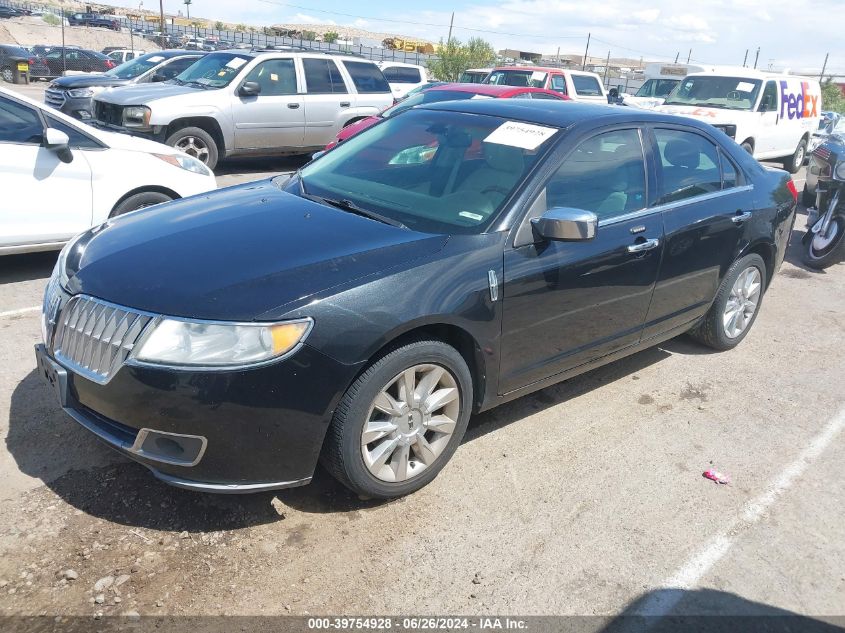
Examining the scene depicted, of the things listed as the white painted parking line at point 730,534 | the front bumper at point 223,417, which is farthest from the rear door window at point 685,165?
the front bumper at point 223,417

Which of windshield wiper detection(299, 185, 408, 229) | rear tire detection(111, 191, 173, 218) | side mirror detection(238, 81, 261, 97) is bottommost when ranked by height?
rear tire detection(111, 191, 173, 218)

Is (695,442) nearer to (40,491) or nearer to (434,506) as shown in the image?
(434,506)

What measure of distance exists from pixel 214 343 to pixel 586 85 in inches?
645

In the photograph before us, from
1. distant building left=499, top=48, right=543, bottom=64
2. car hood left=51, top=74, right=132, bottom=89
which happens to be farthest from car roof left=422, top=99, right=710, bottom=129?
distant building left=499, top=48, right=543, bottom=64

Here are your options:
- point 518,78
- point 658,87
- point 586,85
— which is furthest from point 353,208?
point 658,87

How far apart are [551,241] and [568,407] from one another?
1.25 meters

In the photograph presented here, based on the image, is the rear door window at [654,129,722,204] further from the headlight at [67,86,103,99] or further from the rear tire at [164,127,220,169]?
the headlight at [67,86,103,99]

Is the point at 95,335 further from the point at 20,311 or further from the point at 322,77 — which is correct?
the point at 322,77

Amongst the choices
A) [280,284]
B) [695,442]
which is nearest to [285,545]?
[280,284]

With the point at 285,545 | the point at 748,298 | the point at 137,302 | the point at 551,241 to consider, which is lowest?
the point at 285,545

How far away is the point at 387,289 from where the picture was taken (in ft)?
9.64

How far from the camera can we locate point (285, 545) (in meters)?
2.95

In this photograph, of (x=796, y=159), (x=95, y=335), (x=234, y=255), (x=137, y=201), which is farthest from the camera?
(x=796, y=159)

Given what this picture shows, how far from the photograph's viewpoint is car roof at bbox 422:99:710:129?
393 cm
